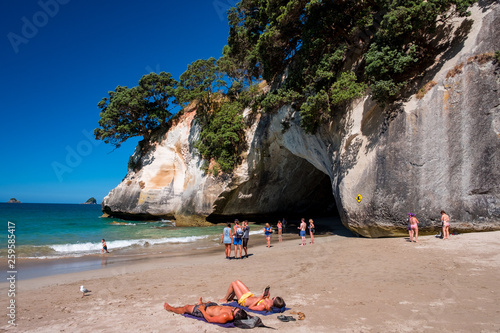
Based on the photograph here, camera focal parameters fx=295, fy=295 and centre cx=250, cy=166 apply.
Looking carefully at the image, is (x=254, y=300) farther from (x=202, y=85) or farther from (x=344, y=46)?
(x=202, y=85)

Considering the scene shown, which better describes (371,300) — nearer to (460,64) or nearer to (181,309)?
(181,309)

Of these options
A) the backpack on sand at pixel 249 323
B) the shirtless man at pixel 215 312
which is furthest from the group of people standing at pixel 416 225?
the shirtless man at pixel 215 312

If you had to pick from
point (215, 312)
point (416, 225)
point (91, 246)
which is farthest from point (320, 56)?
point (91, 246)

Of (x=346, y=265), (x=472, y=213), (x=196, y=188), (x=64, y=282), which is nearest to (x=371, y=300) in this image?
(x=346, y=265)

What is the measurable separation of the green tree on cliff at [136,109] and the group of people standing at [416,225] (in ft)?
89.1

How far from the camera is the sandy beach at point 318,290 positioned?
4.61 m

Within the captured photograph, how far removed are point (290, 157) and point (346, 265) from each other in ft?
51.7

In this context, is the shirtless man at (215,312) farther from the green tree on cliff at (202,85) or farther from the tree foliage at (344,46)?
the green tree on cliff at (202,85)

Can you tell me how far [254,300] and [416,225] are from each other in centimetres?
794

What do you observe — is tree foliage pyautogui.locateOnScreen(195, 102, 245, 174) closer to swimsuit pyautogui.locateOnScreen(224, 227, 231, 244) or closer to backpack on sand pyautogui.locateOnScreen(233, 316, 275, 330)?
swimsuit pyautogui.locateOnScreen(224, 227, 231, 244)

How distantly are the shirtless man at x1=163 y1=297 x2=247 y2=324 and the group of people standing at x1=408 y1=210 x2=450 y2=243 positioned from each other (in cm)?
830

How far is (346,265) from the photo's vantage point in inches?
332

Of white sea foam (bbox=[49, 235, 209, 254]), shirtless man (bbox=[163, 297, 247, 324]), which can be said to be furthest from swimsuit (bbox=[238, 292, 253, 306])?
white sea foam (bbox=[49, 235, 209, 254])

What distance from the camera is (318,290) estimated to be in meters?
6.20
